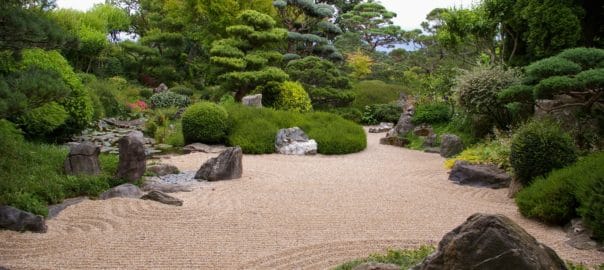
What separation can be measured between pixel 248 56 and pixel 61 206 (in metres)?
10.1

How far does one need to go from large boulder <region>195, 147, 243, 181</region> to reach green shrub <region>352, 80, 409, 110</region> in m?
11.5

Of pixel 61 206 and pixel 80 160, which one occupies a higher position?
pixel 80 160

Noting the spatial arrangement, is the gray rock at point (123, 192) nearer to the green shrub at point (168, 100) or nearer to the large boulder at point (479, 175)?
the large boulder at point (479, 175)

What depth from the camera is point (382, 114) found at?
62.5ft

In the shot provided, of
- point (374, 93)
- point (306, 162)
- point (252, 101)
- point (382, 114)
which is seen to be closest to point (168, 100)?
point (252, 101)

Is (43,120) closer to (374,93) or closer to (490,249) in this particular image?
(490,249)

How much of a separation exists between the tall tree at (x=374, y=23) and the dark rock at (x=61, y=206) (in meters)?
20.8

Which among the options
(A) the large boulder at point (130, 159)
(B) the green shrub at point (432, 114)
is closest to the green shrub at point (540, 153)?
(A) the large boulder at point (130, 159)

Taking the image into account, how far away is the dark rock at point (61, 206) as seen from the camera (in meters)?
6.10

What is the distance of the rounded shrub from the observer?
39.7 feet

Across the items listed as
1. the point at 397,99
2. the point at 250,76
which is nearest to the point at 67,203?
the point at 250,76

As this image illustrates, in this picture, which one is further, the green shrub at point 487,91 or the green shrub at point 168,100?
the green shrub at point 168,100

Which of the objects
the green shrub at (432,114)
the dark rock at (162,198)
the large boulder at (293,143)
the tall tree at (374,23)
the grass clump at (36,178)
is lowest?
the dark rock at (162,198)

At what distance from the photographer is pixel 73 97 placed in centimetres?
1064
